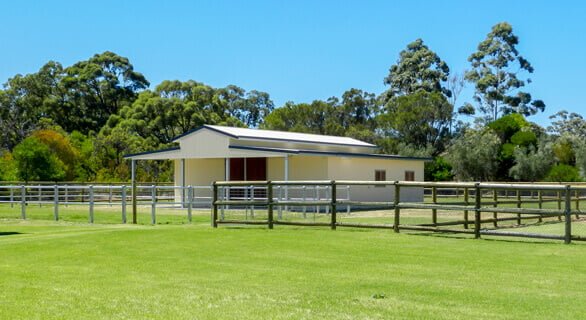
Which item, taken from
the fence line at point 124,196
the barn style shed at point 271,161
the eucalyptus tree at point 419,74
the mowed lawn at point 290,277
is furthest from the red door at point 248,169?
the eucalyptus tree at point 419,74

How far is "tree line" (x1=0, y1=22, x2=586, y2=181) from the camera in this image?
5303cm

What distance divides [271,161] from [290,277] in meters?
27.6

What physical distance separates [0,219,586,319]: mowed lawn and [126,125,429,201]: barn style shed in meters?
19.3

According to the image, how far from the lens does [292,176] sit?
118 feet

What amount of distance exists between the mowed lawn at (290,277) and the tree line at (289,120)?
3282cm

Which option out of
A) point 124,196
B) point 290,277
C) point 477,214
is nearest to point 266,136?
point 124,196

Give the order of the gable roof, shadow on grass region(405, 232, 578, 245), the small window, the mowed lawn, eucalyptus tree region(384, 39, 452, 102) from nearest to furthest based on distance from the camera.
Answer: the mowed lawn → shadow on grass region(405, 232, 578, 245) → the gable roof → the small window → eucalyptus tree region(384, 39, 452, 102)

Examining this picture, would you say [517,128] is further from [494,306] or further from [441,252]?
[494,306]

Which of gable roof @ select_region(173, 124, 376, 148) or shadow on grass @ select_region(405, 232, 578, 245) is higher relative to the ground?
gable roof @ select_region(173, 124, 376, 148)

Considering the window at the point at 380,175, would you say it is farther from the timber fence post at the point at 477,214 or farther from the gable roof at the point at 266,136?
the timber fence post at the point at 477,214

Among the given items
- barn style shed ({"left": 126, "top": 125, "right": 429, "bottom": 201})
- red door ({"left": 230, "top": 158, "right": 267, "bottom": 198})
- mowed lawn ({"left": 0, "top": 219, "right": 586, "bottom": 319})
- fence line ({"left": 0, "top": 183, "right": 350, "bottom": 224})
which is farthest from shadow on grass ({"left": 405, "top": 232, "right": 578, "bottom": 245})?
red door ({"left": 230, "top": 158, "right": 267, "bottom": 198})

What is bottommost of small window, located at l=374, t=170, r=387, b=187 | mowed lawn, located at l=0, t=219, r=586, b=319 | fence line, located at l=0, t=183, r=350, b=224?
mowed lawn, located at l=0, t=219, r=586, b=319

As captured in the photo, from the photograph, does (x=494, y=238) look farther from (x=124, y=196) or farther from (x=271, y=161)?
(x=271, y=161)

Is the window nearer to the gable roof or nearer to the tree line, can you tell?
the gable roof
